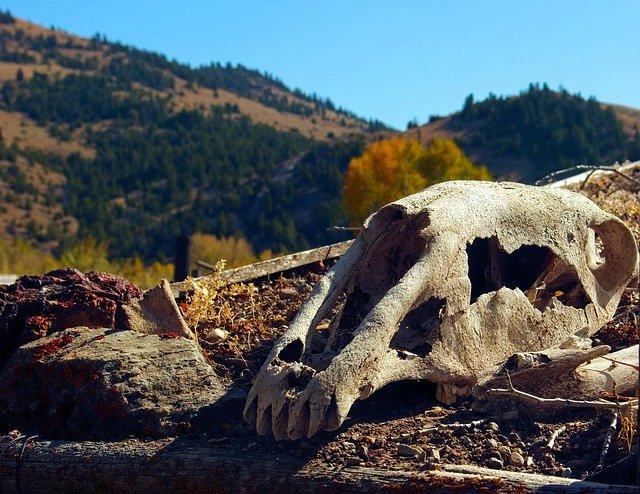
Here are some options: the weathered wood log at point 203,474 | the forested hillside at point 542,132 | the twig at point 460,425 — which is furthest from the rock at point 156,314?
the forested hillside at point 542,132

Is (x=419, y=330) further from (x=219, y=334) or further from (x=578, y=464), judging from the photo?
(x=219, y=334)

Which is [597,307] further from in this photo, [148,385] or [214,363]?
[148,385]

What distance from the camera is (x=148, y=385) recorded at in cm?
550

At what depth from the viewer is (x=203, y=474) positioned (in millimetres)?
4801

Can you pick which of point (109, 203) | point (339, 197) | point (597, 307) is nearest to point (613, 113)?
point (339, 197)

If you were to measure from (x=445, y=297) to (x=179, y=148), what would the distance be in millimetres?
100149

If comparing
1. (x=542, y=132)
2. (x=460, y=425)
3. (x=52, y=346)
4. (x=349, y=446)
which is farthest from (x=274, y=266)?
(x=542, y=132)

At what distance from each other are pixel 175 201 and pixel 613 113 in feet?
129

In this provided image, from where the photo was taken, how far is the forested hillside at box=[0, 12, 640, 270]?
7875cm

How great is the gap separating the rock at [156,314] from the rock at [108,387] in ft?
0.90

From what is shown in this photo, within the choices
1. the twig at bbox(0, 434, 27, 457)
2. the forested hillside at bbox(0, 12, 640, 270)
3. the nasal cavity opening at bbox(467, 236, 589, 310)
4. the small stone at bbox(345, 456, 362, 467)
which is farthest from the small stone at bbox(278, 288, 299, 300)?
the forested hillside at bbox(0, 12, 640, 270)

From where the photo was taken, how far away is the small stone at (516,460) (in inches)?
183

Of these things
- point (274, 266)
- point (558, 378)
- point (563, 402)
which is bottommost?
point (563, 402)

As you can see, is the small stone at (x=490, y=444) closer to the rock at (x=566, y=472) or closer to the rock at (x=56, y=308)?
the rock at (x=566, y=472)
